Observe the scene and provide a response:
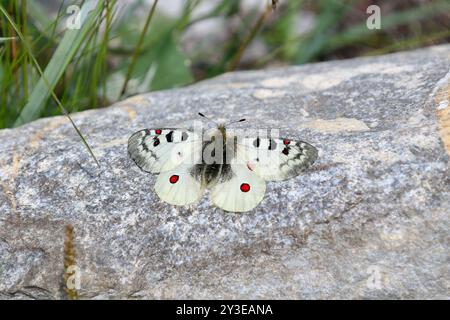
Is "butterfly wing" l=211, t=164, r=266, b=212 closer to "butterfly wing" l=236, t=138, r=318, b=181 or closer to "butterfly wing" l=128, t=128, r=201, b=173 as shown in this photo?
"butterfly wing" l=236, t=138, r=318, b=181

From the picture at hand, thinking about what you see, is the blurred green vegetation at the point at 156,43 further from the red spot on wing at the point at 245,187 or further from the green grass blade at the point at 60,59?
the red spot on wing at the point at 245,187

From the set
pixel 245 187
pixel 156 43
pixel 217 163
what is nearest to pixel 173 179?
pixel 217 163

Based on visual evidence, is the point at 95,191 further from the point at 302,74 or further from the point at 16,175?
the point at 302,74

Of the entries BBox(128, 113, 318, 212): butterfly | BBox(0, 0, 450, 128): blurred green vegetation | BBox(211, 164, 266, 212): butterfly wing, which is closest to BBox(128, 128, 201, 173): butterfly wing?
BBox(128, 113, 318, 212): butterfly

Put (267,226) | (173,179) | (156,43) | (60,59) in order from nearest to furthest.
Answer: (267,226) → (173,179) → (60,59) → (156,43)

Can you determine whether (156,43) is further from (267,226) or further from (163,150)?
(267,226)

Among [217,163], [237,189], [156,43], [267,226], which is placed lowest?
[267,226]
